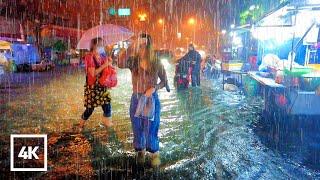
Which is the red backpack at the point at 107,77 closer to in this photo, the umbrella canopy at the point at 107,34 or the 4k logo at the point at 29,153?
the umbrella canopy at the point at 107,34

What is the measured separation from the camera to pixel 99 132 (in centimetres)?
759

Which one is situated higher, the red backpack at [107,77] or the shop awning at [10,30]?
the shop awning at [10,30]

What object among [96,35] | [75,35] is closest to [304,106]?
[96,35]

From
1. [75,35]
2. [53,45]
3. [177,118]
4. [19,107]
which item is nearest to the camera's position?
[177,118]

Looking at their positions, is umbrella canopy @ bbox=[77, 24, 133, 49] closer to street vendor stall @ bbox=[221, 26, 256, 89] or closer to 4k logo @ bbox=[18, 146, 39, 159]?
4k logo @ bbox=[18, 146, 39, 159]

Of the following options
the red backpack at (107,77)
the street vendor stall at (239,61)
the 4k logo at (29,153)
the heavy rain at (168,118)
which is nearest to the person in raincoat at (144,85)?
the heavy rain at (168,118)

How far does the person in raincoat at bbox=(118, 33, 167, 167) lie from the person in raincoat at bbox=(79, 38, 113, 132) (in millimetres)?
1576

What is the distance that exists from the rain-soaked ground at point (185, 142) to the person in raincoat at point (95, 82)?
0.51 metres

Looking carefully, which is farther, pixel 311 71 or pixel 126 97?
pixel 126 97

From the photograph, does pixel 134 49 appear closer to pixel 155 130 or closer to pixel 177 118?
pixel 155 130

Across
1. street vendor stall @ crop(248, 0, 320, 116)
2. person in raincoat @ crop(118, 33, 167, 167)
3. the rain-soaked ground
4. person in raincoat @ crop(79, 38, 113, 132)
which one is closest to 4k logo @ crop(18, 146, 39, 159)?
the rain-soaked ground

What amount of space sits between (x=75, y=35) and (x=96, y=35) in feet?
139

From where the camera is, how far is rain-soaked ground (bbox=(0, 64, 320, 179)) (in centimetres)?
532

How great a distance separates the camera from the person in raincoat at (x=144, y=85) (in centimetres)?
558
